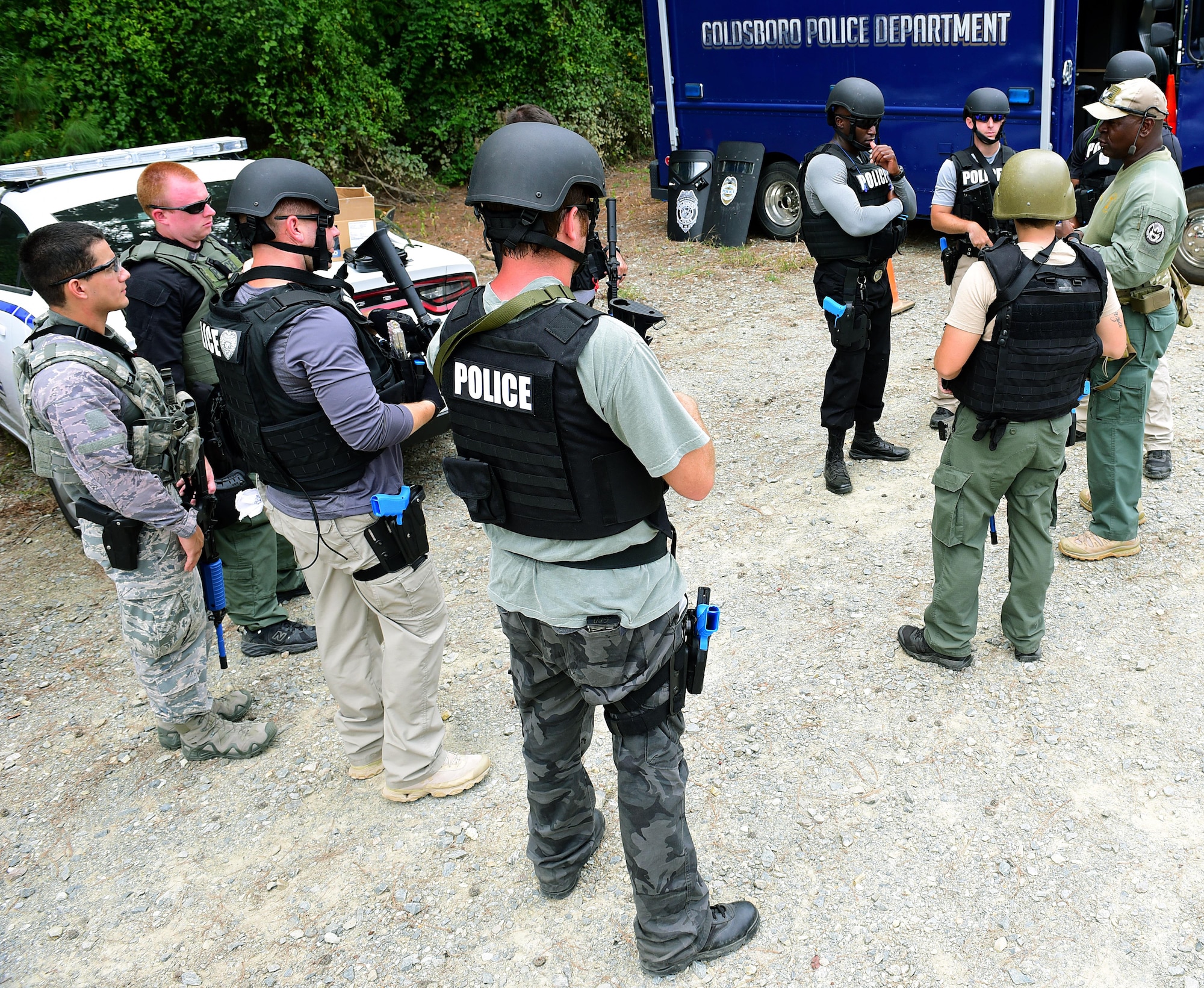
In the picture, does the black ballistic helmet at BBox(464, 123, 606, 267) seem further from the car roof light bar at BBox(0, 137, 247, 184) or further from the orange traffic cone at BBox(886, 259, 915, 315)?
the car roof light bar at BBox(0, 137, 247, 184)

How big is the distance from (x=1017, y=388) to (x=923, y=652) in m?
1.08

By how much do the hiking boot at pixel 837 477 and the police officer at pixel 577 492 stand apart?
272 cm

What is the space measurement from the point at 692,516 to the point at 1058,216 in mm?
2320

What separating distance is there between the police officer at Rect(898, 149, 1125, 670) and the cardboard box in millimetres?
3444

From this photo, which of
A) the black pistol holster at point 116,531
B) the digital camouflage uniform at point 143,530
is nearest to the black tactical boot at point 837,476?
the digital camouflage uniform at point 143,530

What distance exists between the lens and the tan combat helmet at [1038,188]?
3.20 meters

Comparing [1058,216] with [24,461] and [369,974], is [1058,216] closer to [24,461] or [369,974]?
[369,974]

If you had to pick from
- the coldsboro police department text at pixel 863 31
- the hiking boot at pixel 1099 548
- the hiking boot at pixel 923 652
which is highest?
the coldsboro police department text at pixel 863 31

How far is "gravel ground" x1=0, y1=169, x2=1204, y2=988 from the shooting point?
274 cm

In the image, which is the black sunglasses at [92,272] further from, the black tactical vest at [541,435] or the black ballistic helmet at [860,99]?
the black ballistic helmet at [860,99]

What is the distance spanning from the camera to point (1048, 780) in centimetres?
320

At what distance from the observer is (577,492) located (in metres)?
2.28

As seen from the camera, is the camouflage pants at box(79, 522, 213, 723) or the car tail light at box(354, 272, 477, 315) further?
the car tail light at box(354, 272, 477, 315)

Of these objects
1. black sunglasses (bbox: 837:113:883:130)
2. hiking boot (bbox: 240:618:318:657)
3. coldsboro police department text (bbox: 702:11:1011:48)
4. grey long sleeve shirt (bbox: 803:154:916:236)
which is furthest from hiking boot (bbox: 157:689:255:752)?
coldsboro police department text (bbox: 702:11:1011:48)
